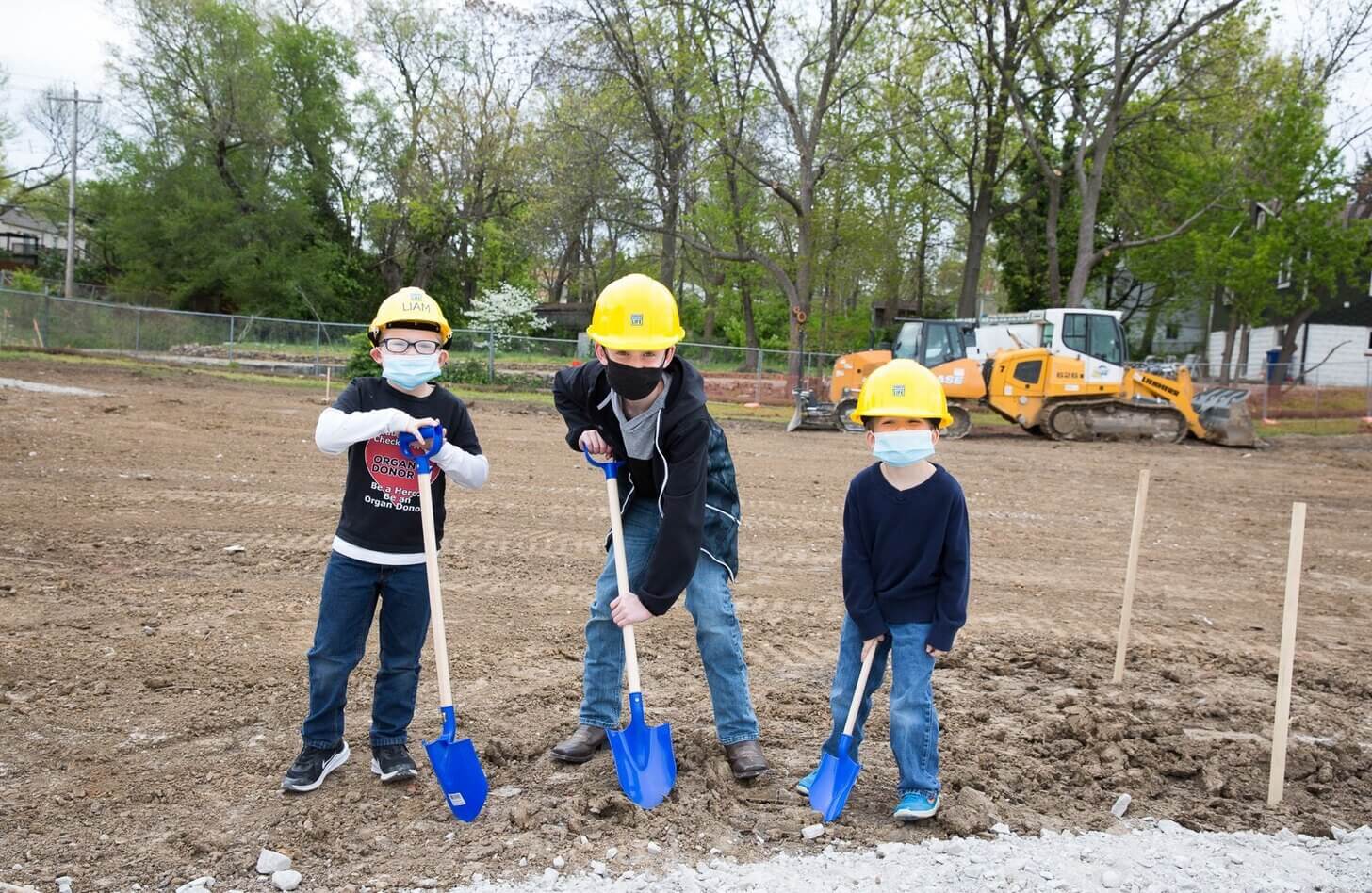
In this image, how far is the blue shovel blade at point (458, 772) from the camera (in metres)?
3.75

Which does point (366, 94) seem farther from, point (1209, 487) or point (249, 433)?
point (1209, 487)

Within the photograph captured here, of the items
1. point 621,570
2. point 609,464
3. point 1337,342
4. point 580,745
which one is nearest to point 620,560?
point 621,570

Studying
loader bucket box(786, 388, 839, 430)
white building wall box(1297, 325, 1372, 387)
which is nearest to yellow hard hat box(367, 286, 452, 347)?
loader bucket box(786, 388, 839, 430)

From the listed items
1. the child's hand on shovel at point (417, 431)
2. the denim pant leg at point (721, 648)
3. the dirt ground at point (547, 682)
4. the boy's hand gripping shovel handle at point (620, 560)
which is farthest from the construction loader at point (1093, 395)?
the child's hand on shovel at point (417, 431)

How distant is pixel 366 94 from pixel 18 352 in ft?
79.1

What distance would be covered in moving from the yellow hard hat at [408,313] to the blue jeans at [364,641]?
2.89 ft

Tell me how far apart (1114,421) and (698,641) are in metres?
19.4

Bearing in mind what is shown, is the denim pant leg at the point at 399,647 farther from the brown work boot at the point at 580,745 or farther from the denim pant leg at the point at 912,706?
the denim pant leg at the point at 912,706

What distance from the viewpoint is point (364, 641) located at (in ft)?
13.2

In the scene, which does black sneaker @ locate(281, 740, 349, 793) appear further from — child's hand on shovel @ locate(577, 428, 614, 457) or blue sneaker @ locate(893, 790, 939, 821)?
blue sneaker @ locate(893, 790, 939, 821)

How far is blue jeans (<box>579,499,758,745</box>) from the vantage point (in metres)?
4.25

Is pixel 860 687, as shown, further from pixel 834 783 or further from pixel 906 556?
pixel 906 556

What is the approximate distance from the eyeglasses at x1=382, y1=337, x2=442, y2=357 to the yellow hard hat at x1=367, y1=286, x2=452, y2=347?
5 cm

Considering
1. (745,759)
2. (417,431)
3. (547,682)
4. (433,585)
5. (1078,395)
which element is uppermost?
(1078,395)
